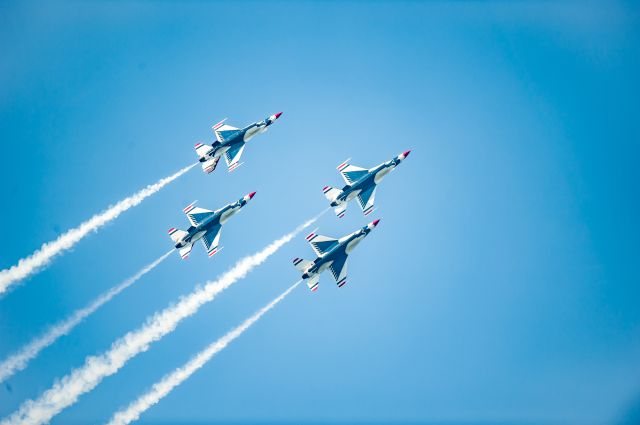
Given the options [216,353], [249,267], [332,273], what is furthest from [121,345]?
[332,273]

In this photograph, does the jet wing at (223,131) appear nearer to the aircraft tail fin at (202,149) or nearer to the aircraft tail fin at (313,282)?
the aircraft tail fin at (202,149)

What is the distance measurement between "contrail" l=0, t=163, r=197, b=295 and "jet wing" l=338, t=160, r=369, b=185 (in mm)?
14511

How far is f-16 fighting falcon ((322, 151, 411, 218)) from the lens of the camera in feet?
208

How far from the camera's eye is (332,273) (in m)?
62.2

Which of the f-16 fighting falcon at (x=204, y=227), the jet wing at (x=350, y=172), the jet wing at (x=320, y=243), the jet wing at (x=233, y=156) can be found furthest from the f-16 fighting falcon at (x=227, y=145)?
the jet wing at (x=320, y=243)

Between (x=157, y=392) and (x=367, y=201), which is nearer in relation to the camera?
(x=157, y=392)

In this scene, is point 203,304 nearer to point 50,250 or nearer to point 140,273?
point 140,273

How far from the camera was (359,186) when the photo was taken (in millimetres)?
63906

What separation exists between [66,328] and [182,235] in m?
13.2

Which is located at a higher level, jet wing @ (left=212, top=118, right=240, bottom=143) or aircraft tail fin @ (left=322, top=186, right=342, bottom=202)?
jet wing @ (left=212, top=118, right=240, bottom=143)

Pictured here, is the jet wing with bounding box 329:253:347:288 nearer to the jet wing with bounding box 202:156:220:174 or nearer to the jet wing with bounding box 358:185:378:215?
the jet wing with bounding box 358:185:378:215

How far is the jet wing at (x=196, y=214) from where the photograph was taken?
61.6 meters

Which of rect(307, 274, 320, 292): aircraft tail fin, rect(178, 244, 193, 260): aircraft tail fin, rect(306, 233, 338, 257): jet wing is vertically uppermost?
rect(178, 244, 193, 260): aircraft tail fin

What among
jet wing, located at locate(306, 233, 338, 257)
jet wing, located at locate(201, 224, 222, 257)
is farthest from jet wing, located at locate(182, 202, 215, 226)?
jet wing, located at locate(306, 233, 338, 257)
